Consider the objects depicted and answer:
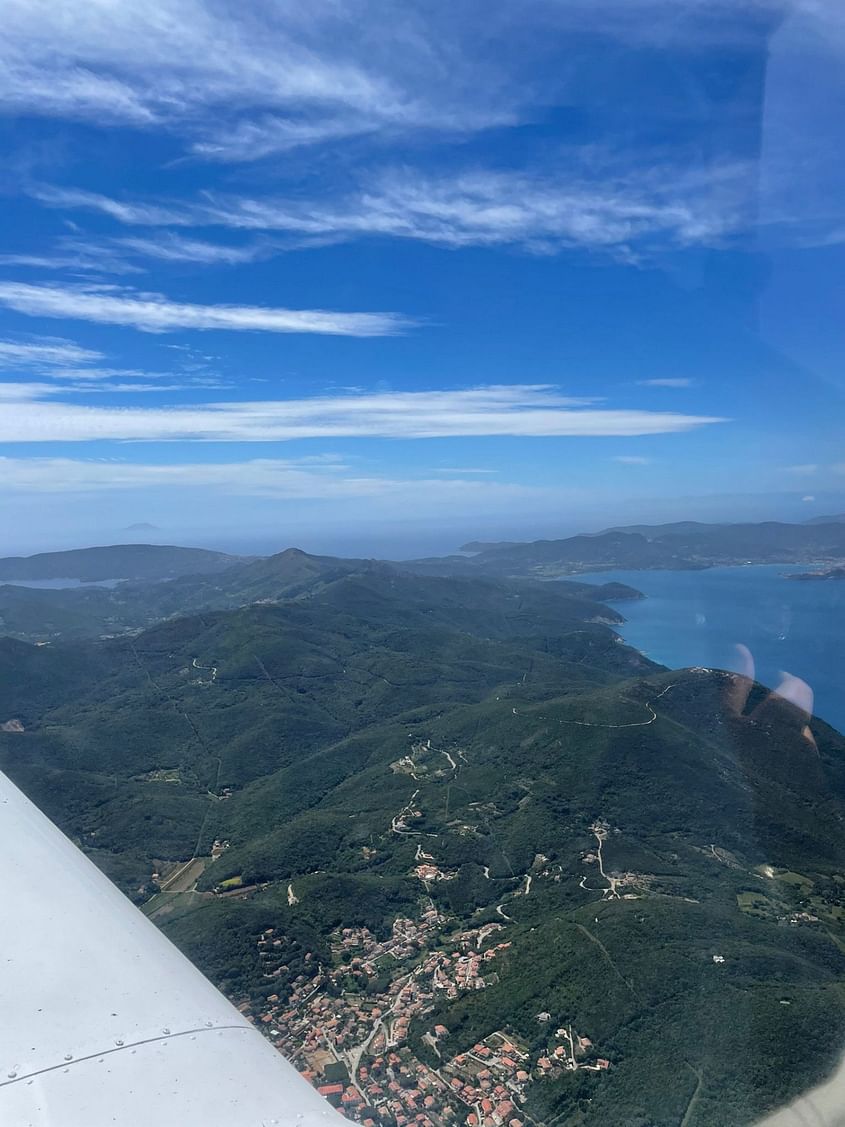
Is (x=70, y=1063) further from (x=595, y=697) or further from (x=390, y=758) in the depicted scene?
(x=595, y=697)

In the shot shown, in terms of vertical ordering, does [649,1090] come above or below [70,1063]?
Result: below

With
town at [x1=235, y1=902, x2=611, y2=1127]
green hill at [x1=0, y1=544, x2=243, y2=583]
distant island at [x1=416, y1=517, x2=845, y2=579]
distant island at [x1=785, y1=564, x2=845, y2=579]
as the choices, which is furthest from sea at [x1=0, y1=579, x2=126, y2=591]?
town at [x1=235, y1=902, x2=611, y2=1127]

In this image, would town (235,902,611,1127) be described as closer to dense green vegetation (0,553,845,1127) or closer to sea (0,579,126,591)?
dense green vegetation (0,553,845,1127)

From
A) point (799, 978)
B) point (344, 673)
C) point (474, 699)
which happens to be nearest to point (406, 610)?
point (344, 673)

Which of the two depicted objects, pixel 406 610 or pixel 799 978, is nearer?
pixel 799 978

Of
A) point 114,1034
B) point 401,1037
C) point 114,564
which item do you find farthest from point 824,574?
point 114,564

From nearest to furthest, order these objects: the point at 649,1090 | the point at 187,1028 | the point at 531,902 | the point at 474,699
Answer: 1. the point at 187,1028
2. the point at 649,1090
3. the point at 531,902
4. the point at 474,699

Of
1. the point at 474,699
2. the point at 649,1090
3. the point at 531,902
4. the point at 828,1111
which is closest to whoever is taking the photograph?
the point at 828,1111
